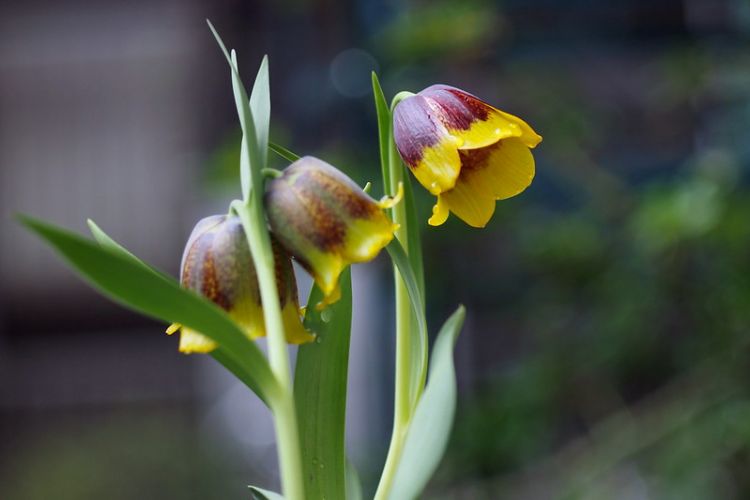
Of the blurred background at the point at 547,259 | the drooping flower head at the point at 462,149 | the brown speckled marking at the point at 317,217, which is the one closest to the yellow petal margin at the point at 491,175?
the drooping flower head at the point at 462,149

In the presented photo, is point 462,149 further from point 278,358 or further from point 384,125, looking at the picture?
point 278,358

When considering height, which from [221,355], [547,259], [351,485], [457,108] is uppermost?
[457,108]

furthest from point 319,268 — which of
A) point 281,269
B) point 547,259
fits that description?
point 547,259

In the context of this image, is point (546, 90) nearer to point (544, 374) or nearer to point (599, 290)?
point (599, 290)

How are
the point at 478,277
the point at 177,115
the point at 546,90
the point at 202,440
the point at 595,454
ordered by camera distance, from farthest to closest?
1. the point at 177,115
2. the point at 202,440
3. the point at 478,277
4. the point at 546,90
5. the point at 595,454

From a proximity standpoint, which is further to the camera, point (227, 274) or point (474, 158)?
point (474, 158)

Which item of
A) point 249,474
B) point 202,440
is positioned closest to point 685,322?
point 249,474
